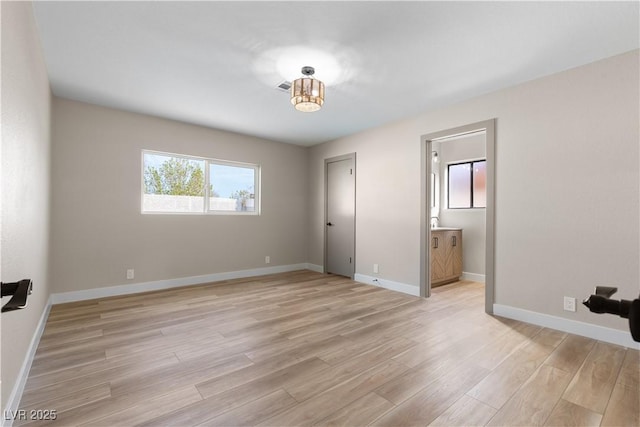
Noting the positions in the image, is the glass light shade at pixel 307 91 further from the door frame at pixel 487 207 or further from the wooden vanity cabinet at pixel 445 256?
the wooden vanity cabinet at pixel 445 256

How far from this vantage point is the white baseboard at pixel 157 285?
362cm

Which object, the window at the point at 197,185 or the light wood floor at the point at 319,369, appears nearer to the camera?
the light wood floor at the point at 319,369

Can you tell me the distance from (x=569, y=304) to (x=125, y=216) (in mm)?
5138

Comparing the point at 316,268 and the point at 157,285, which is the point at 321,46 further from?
the point at 316,268

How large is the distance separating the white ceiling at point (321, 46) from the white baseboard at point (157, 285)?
7.78 feet

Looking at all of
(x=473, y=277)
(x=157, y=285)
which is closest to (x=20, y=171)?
(x=157, y=285)

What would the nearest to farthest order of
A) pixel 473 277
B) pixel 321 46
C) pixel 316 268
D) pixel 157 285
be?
pixel 321 46
pixel 157 285
pixel 473 277
pixel 316 268

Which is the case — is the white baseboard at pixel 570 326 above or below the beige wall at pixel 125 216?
below

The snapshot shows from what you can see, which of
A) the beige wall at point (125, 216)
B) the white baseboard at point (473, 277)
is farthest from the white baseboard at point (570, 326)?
the beige wall at point (125, 216)

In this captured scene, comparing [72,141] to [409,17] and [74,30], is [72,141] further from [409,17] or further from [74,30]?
[409,17]

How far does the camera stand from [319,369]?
6.77 feet

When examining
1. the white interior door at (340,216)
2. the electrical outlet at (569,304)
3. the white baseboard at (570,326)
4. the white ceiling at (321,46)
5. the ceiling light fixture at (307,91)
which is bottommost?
the white baseboard at (570,326)

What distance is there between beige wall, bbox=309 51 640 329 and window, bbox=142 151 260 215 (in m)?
3.26

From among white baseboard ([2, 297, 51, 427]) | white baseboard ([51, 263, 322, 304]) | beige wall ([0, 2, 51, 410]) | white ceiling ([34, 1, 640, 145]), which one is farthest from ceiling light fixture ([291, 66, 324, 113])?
white baseboard ([51, 263, 322, 304])
